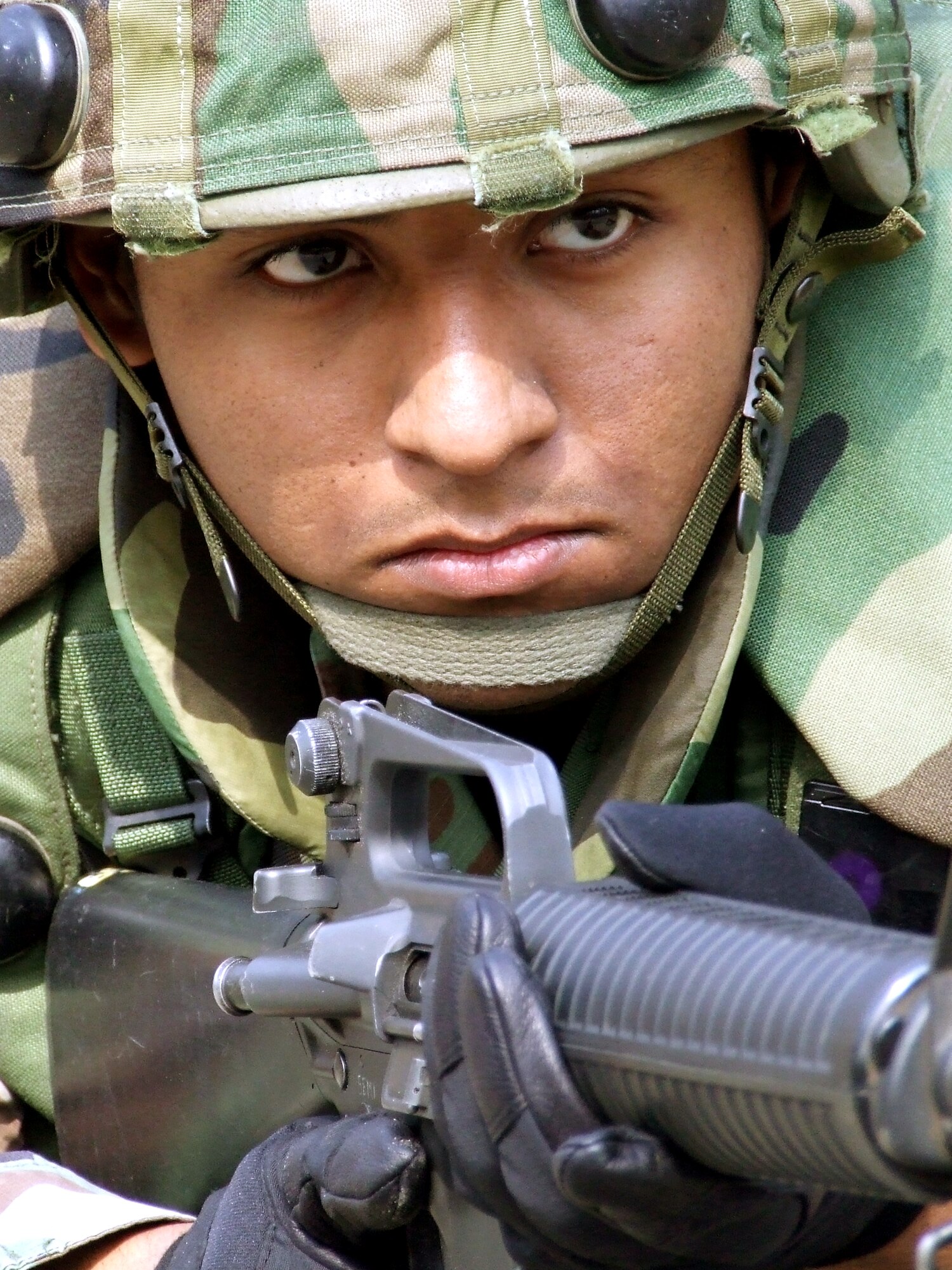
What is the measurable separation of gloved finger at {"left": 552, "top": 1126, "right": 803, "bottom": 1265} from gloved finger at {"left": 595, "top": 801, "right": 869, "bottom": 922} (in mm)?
171

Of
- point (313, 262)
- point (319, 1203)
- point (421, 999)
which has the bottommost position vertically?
point (319, 1203)

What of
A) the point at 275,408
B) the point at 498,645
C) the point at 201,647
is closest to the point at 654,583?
the point at 498,645

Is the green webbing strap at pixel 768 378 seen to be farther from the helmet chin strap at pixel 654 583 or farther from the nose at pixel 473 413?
the nose at pixel 473 413

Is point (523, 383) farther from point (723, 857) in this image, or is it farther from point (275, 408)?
point (723, 857)

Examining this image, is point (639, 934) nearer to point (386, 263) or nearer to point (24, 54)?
point (386, 263)

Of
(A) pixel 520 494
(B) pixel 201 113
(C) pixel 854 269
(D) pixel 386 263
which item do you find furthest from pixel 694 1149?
(C) pixel 854 269

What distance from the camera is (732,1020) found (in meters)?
0.94

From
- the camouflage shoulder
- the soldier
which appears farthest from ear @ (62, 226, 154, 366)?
the camouflage shoulder

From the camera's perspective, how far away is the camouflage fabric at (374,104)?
5.15 feet

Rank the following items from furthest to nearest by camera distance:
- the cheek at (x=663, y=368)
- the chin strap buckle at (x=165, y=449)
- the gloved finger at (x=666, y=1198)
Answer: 1. the chin strap buckle at (x=165, y=449)
2. the cheek at (x=663, y=368)
3. the gloved finger at (x=666, y=1198)

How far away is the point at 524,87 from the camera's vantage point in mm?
1578

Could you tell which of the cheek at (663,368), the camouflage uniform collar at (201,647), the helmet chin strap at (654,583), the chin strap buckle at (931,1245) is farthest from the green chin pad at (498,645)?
the chin strap buckle at (931,1245)

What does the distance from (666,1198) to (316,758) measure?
0.62m

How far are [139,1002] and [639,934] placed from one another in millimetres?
1070
